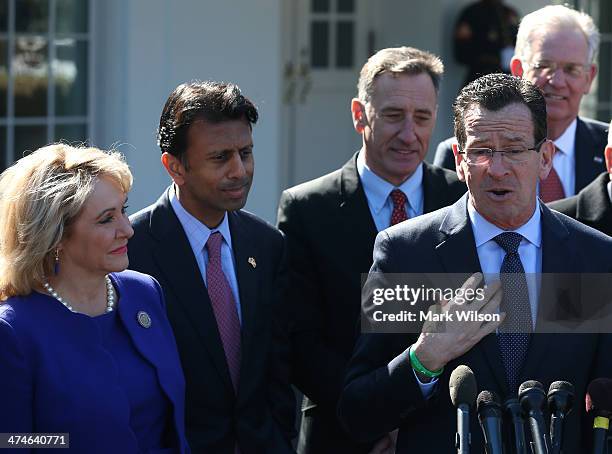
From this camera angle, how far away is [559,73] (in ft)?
18.2

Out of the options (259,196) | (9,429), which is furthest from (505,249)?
(259,196)

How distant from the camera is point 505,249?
3695 mm

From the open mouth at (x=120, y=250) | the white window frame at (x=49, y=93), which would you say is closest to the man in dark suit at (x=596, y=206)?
the open mouth at (x=120, y=250)

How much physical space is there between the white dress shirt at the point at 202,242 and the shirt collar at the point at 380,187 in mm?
681

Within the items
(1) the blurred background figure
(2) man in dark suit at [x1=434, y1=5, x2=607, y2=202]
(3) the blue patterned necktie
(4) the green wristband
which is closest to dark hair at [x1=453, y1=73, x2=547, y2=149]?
(3) the blue patterned necktie

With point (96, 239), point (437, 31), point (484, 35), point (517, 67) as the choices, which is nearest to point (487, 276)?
point (96, 239)

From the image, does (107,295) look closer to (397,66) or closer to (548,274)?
(548,274)

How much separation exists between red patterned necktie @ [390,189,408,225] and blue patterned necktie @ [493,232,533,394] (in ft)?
3.70

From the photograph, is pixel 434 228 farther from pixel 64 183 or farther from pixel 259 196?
pixel 259 196

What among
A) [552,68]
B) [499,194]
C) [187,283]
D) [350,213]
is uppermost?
[552,68]

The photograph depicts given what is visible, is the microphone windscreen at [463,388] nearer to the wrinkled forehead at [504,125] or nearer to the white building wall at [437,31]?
the wrinkled forehead at [504,125]

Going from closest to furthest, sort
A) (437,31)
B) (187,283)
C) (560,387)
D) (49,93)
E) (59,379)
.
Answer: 1. (560,387)
2. (59,379)
3. (187,283)
4. (49,93)
5. (437,31)

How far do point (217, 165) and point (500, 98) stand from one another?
113cm

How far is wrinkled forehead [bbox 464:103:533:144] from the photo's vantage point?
369cm
